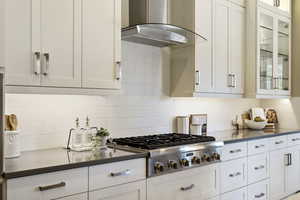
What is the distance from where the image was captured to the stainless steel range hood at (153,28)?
274 centimetres

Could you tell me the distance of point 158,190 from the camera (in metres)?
2.43

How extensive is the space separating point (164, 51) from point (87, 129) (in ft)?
4.34

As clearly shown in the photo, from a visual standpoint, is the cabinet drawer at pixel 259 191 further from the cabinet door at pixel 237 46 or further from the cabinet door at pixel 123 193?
the cabinet door at pixel 123 193

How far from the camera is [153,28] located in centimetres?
A: 268

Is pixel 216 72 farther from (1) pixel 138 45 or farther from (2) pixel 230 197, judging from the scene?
(2) pixel 230 197

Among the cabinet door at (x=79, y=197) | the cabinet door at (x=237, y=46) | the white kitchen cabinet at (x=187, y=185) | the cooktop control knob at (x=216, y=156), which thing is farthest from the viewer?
the cabinet door at (x=237, y=46)

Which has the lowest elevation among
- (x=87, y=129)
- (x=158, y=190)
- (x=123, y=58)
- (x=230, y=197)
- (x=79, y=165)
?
(x=230, y=197)

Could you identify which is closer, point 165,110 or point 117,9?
point 117,9

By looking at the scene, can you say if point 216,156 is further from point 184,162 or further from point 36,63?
point 36,63

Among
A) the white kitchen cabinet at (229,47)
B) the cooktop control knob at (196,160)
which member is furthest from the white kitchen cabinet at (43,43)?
the white kitchen cabinet at (229,47)

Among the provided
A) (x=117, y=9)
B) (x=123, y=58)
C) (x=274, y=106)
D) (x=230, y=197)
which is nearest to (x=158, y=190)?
(x=230, y=197)

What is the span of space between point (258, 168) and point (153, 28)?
2035 millimetres

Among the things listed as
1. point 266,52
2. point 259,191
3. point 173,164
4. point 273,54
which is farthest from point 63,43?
point 273,54

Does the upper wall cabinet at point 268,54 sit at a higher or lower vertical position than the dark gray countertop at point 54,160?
higher
